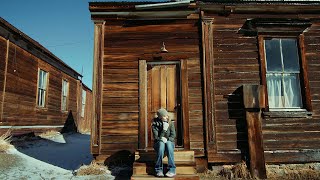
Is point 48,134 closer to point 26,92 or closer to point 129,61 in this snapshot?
point 26,92

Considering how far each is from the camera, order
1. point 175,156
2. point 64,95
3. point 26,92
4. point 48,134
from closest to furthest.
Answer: point 175,156
point 26,92
point 48,134
point 64,95

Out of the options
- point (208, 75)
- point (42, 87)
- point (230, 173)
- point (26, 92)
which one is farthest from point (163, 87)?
point (42, 87)

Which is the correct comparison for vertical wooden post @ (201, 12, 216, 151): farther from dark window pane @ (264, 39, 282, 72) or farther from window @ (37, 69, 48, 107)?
window @ (37, 69, 48, 107)

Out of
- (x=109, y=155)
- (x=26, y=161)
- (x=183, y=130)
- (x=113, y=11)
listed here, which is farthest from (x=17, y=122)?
(x=183, y=130)

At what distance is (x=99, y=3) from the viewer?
24.4 feet

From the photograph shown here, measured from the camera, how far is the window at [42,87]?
13.4 meters

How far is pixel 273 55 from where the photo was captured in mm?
7758

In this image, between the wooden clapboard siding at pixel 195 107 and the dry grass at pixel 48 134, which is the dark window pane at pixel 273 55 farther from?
the dry grass at pixel 48 134

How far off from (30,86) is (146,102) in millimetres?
7397

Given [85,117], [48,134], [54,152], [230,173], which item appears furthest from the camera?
[85,117]

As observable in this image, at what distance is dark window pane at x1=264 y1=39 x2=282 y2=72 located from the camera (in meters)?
7.72

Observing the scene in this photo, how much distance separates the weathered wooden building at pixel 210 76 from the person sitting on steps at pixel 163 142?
43.4 inches

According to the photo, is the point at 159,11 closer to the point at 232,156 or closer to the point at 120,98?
the point at 120,98

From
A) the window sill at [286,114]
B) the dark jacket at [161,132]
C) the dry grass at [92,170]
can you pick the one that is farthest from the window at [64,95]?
the window sill at [286,114]
